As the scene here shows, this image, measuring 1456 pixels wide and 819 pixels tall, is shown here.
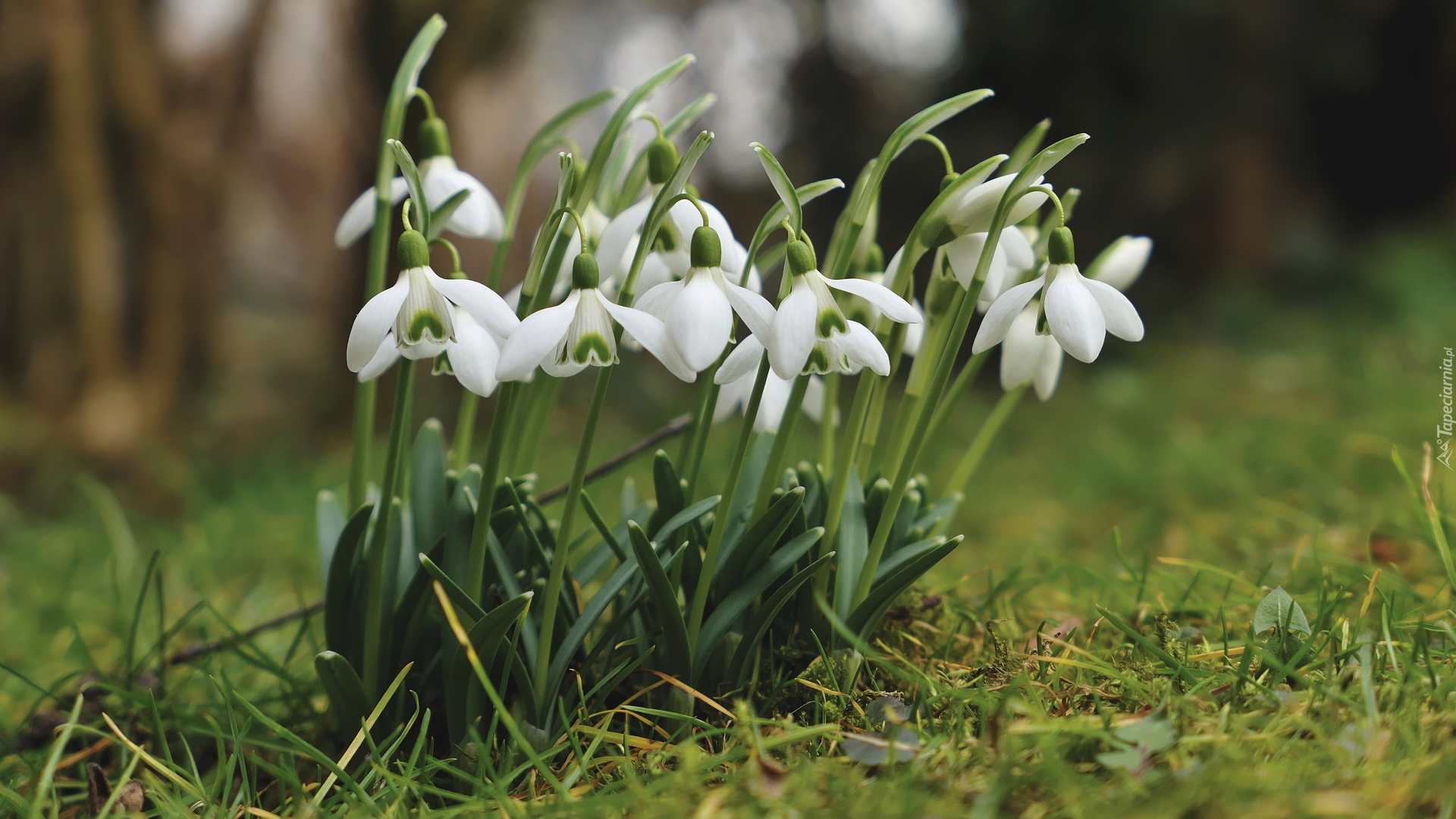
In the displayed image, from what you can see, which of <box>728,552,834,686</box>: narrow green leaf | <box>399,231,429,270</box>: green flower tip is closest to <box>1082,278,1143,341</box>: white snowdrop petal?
<box>728,552,834,686</box>: narrow green leaf

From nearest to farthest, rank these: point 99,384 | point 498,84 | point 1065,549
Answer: point 1065,549 → point 99,384 → point 498,84

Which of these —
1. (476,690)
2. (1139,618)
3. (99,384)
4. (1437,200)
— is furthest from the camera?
(1437,200)

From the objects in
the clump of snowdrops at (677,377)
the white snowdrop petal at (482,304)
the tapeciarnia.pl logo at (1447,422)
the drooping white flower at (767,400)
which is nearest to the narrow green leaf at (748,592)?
the clump of snowdrops at (677,377)

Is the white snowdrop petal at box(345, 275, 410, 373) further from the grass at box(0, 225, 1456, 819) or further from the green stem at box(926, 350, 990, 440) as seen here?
the green stem at box(926, 350, 990, 440)

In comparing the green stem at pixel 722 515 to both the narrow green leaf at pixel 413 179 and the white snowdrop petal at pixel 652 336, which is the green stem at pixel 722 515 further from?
the narrow green leaf at pixel 413 179

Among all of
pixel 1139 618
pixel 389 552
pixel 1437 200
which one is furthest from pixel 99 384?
pixel 1437 200

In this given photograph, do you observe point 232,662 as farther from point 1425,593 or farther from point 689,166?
point 1425,593

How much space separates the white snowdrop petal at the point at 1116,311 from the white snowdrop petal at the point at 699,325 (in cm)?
33

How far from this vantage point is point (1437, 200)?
19.2 ft

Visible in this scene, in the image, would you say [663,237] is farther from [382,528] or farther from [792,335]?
[382,528]

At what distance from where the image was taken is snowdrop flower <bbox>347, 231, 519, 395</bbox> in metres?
0.73

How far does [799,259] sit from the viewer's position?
0.75 metres

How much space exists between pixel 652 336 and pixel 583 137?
4.21m

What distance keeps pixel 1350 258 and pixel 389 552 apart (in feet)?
19.5
